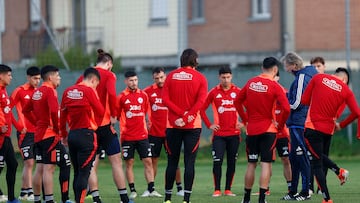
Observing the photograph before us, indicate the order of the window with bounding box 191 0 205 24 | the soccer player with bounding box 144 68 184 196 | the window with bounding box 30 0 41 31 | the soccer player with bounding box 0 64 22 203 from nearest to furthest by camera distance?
the soccer player with bounding box 0 64 22 203 → the soccer player with bounding box 144 68 184 196 → the window with bounding box 191 0 205 24 → the window with bounding box 30 0 41 31

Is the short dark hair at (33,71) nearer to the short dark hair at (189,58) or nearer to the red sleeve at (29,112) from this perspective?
the red sleeve at (29,112)

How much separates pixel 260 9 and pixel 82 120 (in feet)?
75.9

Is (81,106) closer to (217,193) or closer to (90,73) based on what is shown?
(90,73)

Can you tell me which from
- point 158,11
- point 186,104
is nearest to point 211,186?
point 186,104

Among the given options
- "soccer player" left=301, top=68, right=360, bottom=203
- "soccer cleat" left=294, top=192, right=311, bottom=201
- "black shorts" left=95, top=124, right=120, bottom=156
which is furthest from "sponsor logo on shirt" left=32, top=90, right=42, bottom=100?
"soccer cleat" left=294, top=192, right=311, bottom=201

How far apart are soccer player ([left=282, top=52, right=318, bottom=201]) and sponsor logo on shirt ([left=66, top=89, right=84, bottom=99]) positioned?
3.57 m

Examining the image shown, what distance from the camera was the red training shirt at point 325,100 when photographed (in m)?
15.9

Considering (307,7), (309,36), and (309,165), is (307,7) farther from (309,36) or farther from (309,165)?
(309,165)

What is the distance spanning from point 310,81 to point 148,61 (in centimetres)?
2090

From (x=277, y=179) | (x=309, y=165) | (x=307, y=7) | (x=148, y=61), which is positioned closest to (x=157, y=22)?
(x=148, y=61)

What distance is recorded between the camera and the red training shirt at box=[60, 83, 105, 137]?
1542cm

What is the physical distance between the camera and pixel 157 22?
37406mm

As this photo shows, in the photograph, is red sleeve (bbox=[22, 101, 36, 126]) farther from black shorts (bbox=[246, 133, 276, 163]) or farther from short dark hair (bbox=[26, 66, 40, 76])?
black shorts (bbox=[246, 133, 276, 163])

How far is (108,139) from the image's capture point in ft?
53.5
